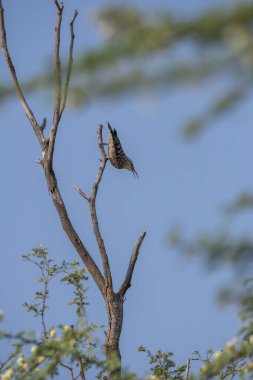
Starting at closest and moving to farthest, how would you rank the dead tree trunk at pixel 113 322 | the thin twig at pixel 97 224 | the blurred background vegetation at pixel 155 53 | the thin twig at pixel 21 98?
the blurred background vegetation at pixel 155 53 < the dead tree trunk at pixel 113 322 < the thin twig at pixel 97 224 < the thin twig at pixel 21 98

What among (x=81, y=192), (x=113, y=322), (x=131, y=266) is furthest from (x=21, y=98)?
(x=113, y=322)

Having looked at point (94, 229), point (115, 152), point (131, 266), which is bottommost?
point (131, 266)

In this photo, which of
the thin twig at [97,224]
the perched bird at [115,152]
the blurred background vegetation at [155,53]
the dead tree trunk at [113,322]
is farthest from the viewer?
the perched bird at [115,152]

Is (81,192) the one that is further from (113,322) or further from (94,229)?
(113,322)

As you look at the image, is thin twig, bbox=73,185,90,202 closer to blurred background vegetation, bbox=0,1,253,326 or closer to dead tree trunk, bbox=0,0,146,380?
dead tree trunk, bbox=0,0,146,380

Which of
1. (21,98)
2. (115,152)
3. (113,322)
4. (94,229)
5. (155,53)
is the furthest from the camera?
(115,152)

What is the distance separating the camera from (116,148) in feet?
18.4

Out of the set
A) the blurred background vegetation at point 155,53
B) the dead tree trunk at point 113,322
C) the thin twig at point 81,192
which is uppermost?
the thin twig at point 81,192

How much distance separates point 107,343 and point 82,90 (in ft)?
11.5

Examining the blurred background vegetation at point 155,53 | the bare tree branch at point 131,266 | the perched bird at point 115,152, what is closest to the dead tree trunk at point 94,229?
the bare tree branch at point 131,266

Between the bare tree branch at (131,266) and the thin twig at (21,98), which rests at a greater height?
the thin twig at (21,98)

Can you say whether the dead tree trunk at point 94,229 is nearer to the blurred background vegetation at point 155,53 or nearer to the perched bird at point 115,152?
the perched bird at point 115,152

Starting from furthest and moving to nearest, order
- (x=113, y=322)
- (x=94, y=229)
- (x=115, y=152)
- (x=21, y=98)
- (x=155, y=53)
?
1. (x=115, y=152)
2. (x=21, y=98)
3. (x=94, y=229)
4. (x=113, y=322)
5. (x=155, y=53)

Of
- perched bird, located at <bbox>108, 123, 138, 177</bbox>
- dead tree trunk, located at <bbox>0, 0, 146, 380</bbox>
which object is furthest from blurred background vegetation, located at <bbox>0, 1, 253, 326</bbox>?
perched bird, located at <bbox>108, 123, 138, 177</bbox>
